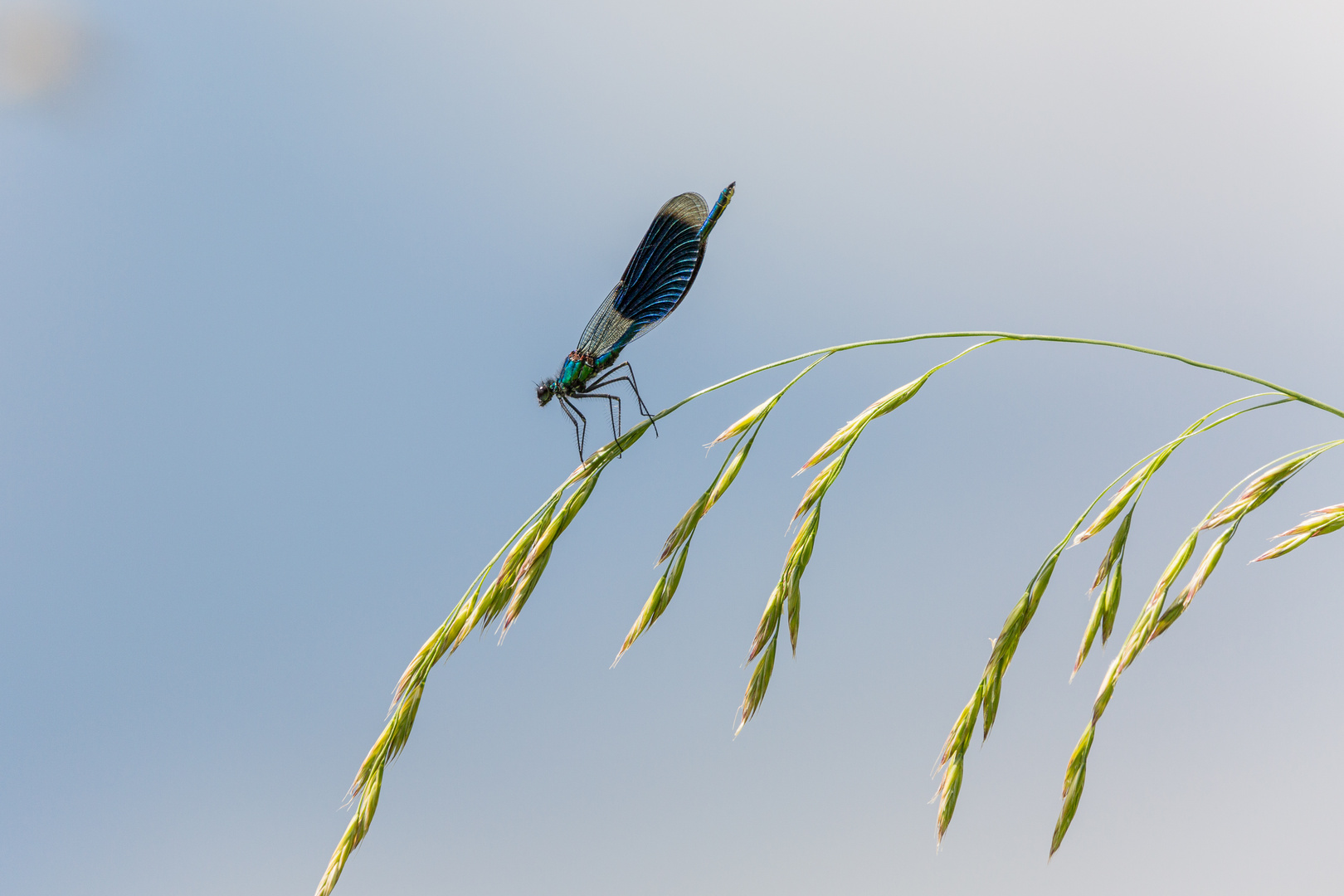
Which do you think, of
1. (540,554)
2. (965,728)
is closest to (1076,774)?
(965,728)

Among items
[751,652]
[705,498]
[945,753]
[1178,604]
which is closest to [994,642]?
[945,753]

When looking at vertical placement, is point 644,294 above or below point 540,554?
above

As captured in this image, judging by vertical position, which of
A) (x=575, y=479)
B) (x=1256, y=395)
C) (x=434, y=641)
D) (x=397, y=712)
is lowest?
(x=397, y=712)

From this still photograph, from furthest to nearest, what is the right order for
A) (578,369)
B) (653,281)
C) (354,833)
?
(653,281)
(578,369)
(354,833)

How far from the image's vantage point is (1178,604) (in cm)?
196

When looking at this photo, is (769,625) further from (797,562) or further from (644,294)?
(644,294)

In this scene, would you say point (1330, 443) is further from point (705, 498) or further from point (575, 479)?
point (575, 479)

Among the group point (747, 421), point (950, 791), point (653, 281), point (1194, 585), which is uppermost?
point (653, 281)

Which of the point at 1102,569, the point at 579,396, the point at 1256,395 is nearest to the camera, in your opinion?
the point at 1256,395

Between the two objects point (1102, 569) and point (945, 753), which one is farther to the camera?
point (1102, 569)

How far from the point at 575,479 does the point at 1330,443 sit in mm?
1736

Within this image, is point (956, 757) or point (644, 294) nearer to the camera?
point (956, 757)

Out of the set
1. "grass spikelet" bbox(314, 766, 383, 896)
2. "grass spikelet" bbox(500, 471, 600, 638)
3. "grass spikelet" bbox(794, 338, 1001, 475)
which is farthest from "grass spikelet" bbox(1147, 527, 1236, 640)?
"grass spikelet" bbox(314, 766, 383, 896)

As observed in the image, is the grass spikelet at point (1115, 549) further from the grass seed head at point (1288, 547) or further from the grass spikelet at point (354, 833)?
the grass spikelet at point (354, 833)
